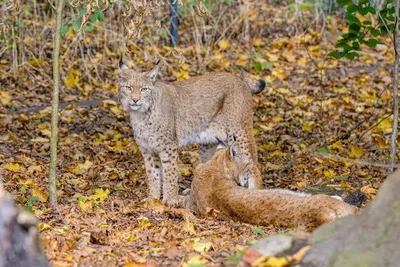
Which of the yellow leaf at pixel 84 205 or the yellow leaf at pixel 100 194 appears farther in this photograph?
the yellow leaf at pixel 100 194

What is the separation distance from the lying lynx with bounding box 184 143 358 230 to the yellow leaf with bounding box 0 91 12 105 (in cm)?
517

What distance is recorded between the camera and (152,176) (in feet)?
29.5

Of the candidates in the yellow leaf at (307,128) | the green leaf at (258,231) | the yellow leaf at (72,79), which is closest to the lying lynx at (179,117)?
the yellow leaf at (307,128)

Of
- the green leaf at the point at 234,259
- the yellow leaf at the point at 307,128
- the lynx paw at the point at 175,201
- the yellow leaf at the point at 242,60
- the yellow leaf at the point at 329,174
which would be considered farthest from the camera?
the yellow leaf at the point at 242,60

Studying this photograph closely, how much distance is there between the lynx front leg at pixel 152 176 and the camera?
29.1 ft

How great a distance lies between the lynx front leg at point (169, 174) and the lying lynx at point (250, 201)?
38.1 inches

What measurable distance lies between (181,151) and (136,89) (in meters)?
2.20

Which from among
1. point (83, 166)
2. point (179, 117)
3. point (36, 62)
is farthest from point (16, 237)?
point (36, 62)

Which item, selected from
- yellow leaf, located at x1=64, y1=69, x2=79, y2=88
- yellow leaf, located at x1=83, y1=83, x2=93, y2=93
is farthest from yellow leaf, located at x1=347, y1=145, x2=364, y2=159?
yellow leaf, located at x1=64, y1=69, x2=79, y2=88

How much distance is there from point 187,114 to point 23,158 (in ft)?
6.47

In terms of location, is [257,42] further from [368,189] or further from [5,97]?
[368,189]

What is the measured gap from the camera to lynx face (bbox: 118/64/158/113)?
8.84 meters

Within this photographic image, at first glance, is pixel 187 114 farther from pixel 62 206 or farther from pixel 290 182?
pixel 62 206

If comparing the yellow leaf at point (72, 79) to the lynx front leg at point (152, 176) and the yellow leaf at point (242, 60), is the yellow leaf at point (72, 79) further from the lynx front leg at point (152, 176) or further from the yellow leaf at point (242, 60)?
the lynx front leg at point (152, 176)
